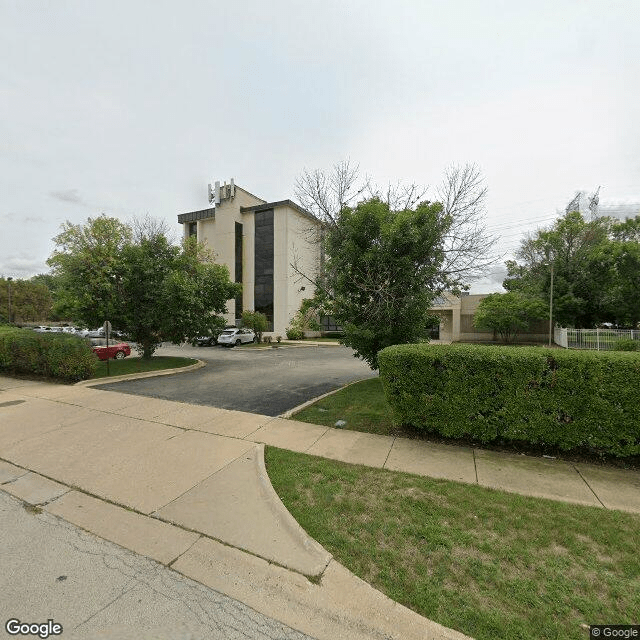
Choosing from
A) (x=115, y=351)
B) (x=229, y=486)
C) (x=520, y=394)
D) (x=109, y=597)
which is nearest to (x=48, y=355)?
(x=115, y=351)

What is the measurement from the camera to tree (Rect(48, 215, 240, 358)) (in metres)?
11.5


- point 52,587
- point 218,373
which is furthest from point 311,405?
point 218,373

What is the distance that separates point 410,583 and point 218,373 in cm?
1020

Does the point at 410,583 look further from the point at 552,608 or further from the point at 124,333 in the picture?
the point at 124,333

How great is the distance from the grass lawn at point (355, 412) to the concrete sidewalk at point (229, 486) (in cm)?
36

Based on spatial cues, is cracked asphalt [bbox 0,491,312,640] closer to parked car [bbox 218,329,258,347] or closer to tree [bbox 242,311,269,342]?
parked car [bbox 218,329,258,347]

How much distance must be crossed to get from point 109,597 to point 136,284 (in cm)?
1240

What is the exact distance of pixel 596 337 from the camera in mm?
19875

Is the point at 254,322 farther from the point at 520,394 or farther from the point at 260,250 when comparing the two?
the point at 520,394

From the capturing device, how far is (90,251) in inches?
455

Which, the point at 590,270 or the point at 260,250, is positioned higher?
the point at 260,250

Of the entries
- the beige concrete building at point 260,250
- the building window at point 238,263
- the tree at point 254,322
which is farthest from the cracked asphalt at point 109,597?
the building window at point 238,263

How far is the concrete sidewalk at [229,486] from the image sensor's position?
216 cm

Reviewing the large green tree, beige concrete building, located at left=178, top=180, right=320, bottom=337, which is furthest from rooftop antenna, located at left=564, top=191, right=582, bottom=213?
beige concrete building, located at left=178, top=180, right=320, bottom=337
